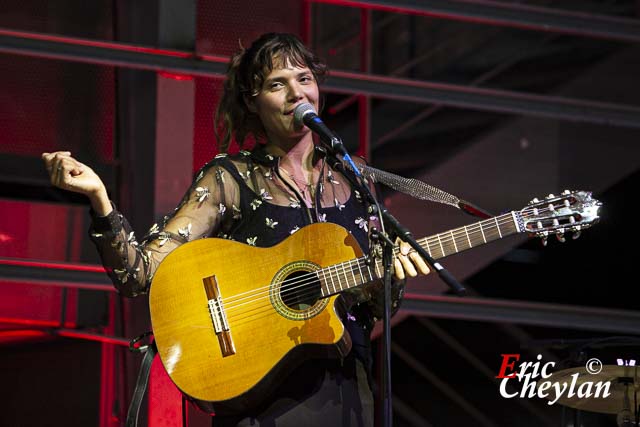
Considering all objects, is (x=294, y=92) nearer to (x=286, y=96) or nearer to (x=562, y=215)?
(x=286, y=96)

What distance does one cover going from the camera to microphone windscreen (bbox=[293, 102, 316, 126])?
10.1 ft

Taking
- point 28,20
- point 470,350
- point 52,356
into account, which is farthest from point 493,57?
point 52,356

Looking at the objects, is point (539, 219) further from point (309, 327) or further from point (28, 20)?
point (28, 20)

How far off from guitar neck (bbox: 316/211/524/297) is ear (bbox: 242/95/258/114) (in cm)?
69

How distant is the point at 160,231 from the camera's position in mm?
3178

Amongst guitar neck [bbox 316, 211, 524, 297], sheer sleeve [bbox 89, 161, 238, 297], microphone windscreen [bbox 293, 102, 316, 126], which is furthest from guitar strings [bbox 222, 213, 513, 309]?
microphone windscreen [bbox 293, 102, 316, 126]

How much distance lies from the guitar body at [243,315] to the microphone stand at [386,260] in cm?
24

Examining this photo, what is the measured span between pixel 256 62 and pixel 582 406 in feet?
5.98

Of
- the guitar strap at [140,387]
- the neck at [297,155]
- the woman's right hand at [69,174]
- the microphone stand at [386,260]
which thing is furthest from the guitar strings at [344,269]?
the woman's right hand at [69,174]

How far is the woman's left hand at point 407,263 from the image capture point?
2961 millimetres

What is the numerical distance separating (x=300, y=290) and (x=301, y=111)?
0.56 meters

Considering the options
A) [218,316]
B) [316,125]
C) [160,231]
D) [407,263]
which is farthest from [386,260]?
[160,231]

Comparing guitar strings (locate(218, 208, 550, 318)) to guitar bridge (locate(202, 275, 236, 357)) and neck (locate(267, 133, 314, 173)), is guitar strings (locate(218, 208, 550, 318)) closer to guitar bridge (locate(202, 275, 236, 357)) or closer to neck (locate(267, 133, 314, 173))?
guitar bridge (locate(202, 275, 236, 357))

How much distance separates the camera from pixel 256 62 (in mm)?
3312
